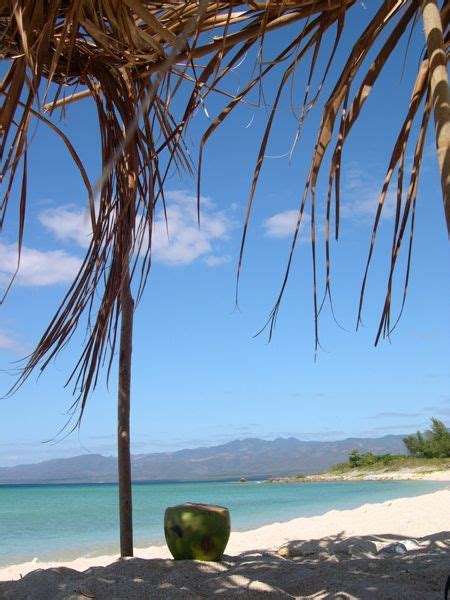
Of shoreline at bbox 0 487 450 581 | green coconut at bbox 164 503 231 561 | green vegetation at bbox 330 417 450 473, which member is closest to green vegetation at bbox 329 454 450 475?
green vegetation at bbox 330 417 450 473

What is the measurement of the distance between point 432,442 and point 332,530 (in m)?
25.8

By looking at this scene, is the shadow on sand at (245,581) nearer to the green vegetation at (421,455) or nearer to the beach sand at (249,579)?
the beach sand at (249,579)

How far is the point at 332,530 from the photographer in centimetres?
572

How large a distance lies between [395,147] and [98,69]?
35.9 inches

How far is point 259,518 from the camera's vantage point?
35.3 feet

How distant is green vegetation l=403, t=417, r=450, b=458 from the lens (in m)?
28.3

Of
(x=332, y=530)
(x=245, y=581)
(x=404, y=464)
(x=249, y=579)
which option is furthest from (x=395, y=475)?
(x=245, y=581)

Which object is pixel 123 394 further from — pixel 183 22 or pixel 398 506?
pixel 398 506

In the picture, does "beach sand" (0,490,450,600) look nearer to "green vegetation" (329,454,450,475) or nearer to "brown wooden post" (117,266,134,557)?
"brown wooden post" (117,266,134,557)

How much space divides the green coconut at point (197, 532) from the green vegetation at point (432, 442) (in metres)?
27.3

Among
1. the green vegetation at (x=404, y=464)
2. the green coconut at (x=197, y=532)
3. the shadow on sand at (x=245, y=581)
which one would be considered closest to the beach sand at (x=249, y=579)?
the shadow on sand at (x=245, y=581)

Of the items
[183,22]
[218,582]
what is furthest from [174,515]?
[183,22]

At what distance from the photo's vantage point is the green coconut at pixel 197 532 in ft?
9.73

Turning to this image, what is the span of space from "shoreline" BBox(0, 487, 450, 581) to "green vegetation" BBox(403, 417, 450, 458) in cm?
2270
